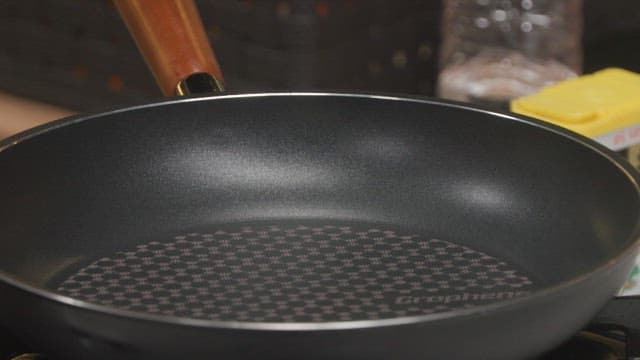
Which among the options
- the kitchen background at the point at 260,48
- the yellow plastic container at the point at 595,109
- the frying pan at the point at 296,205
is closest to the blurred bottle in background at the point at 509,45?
the kitchen background at the point at 260,48

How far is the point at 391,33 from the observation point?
1087 mm

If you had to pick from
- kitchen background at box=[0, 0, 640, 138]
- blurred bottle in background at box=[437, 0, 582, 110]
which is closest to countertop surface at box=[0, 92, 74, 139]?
kitchen background at box=[0, 0, 640, 138]

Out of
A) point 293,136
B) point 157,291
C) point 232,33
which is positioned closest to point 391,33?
point 232,33

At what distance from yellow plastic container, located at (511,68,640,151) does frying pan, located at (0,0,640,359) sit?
0.16 metres

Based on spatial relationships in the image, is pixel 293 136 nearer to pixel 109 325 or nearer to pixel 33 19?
pixel 109 325

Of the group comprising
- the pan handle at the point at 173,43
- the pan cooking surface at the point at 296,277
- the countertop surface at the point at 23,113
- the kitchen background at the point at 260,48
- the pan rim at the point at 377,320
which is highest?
the pan handle at the point at 173,43

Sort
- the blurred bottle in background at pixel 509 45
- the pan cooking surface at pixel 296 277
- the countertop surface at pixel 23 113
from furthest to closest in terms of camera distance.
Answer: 1. the countertop surface at pixel 23 113
2. the blurred bottle in background at pixel 509 45
3. the pan cooking surface at pixel 296 277

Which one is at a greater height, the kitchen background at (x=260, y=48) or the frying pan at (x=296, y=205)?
the frying pan at (x=296, y=205)

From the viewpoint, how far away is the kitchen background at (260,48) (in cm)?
102

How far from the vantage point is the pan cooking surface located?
1.57 ft

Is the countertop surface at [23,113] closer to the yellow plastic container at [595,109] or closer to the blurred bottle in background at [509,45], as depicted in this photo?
the blurred bottle in background at [509,45]

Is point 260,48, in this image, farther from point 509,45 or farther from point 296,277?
point 296,277

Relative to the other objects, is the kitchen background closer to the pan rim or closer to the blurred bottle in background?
the blurred bottle in background

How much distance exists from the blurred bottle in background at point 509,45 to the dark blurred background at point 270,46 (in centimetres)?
4
